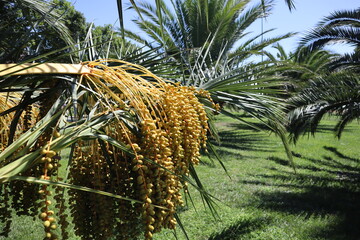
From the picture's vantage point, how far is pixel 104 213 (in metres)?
1.12

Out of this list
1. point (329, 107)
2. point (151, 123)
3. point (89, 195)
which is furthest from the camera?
point (329, 107)

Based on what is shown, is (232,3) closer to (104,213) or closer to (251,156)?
(251,156)

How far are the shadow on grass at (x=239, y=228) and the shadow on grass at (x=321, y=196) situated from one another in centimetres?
70

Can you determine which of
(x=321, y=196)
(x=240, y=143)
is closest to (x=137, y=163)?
(x=321, y=196)

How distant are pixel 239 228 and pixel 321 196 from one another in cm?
254

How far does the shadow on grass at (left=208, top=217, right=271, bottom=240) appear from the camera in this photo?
4469 mm

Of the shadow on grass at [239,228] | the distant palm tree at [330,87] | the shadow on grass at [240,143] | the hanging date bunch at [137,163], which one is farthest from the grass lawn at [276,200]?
the distant palm tree at [330,87]

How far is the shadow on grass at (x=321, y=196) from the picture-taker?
16.4 feet

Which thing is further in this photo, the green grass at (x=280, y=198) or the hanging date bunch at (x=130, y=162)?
the green grass at (x=280, y=198)

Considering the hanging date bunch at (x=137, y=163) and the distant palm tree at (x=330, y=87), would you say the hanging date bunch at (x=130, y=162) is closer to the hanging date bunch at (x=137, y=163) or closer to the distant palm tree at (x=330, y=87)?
the hanging date bunch at (x=137, y=163)

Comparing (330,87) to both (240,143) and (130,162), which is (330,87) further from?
(240,143)

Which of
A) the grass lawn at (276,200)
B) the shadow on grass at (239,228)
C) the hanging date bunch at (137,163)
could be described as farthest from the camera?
the grass lawn at (276,200)

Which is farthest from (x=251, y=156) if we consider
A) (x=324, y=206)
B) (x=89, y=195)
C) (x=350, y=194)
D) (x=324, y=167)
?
(x=89, y=195)

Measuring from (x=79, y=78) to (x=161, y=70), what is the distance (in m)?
0.68
